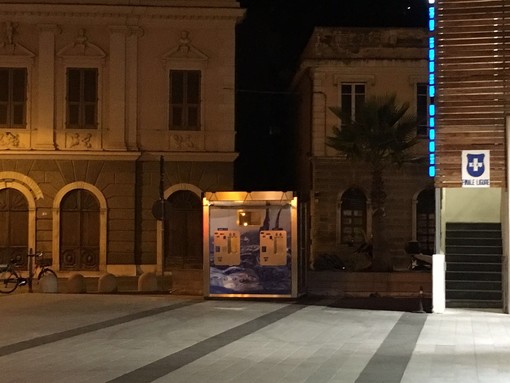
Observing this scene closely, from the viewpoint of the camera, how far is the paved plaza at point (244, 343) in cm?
1020

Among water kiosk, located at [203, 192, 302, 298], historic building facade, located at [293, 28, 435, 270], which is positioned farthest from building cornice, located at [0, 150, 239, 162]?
water kiosk, located at [203, 192, 302, 298]

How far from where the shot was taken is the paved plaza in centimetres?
1020

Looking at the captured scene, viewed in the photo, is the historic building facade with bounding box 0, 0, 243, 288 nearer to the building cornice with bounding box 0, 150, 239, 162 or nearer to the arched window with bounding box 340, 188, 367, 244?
the building cornice with bounding box 0, 150, 239, 162

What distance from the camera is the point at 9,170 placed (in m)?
29.3

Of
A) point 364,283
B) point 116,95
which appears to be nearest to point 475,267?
point 364,283

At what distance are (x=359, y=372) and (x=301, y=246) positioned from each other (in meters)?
10.0

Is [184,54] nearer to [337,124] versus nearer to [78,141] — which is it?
[78,141]

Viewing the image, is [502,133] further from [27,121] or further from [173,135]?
[27,121]

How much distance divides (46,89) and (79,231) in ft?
17.3

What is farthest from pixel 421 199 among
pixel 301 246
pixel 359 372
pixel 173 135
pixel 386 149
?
pixel 359 372

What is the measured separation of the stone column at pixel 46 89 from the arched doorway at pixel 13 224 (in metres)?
2.10

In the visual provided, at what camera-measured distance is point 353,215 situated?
30766 mm

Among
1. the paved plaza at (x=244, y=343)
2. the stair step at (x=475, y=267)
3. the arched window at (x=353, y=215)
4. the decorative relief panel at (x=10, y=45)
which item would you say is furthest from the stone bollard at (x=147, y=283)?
the decorative relief panel at (x=10, y=45)

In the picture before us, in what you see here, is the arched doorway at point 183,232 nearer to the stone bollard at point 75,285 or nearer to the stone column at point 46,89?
the stone column at point 46,89
